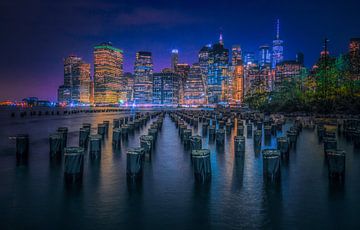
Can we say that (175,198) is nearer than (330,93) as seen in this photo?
Yes

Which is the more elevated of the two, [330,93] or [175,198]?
[330,93]

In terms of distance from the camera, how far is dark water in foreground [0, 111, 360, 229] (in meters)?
7.66

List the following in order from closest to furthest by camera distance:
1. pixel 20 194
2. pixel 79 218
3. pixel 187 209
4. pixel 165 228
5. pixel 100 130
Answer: pixel 165 228 < pixel 79 218 < pixel 187 209 < pixel 20 194 < pixel 100 130

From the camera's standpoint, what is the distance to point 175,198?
958 cm

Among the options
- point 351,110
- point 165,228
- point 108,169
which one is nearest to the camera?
point 165,228

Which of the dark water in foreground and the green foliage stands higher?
the green foliage

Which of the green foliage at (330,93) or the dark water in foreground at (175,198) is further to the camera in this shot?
the green foliage at (330,93)

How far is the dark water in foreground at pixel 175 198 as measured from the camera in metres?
7.66

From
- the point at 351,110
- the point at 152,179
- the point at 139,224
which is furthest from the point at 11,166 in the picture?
the point at 351,110

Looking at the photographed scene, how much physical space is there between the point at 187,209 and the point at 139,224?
149 centimetres

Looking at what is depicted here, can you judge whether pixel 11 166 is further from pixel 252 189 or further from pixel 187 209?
pixel 252 189

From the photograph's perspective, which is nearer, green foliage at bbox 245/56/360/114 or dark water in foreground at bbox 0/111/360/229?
dark water in foreground at bbox 0/111/360/229

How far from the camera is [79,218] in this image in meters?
7.84

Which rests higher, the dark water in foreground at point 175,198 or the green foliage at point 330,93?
the green foliage at point 330,93
